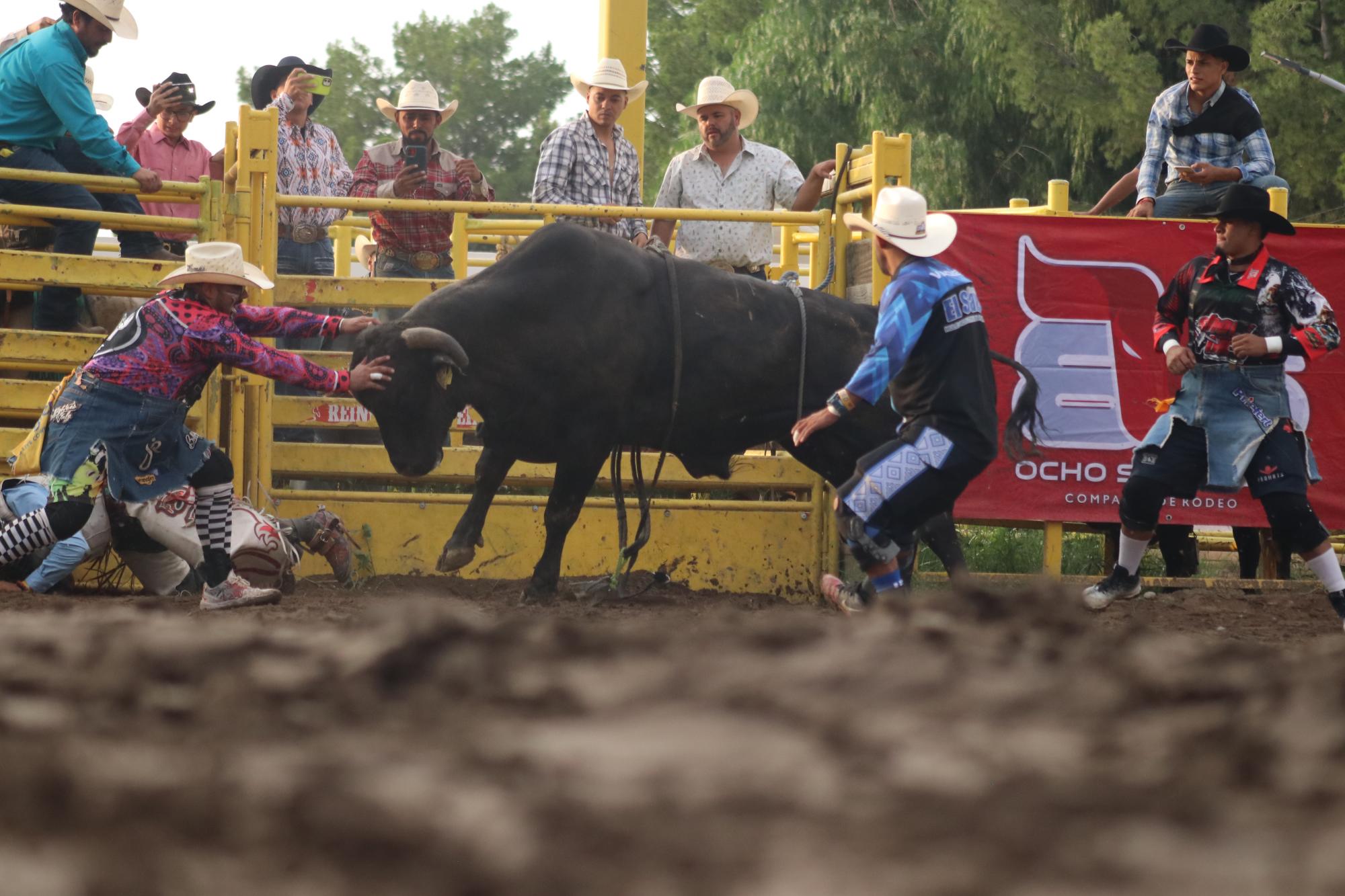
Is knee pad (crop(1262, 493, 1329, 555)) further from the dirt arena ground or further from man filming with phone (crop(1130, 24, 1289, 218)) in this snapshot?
the dirt arena ground

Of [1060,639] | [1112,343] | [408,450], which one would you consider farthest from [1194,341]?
[1060,639]

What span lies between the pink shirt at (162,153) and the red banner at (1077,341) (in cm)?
434

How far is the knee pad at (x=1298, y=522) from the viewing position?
21.6 ft

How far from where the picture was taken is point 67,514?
6.50 meters

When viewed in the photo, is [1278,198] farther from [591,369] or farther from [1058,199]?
[591,369]

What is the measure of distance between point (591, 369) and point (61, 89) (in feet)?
9.26

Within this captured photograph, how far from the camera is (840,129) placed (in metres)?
22.9

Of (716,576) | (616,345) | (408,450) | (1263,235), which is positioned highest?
(1263,235)

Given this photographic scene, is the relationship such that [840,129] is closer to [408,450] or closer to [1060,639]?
[408,450]

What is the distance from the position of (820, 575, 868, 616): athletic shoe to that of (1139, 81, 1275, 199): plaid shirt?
327cm

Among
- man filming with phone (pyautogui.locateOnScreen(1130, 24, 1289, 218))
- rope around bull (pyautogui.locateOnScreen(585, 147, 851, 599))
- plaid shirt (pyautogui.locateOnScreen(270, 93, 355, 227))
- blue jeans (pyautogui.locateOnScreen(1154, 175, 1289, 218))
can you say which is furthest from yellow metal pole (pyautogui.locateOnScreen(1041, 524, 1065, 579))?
plaid shirt (pyautogui.locateOnScreen(270, 93, 355, 227))

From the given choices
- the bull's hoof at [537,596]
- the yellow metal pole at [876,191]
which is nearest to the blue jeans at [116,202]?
the bull's hoof at [537,596]

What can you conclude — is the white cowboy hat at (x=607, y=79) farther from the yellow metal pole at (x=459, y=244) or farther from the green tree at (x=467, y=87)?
the green tree at (x=467, y=87)

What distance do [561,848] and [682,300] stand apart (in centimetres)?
558
